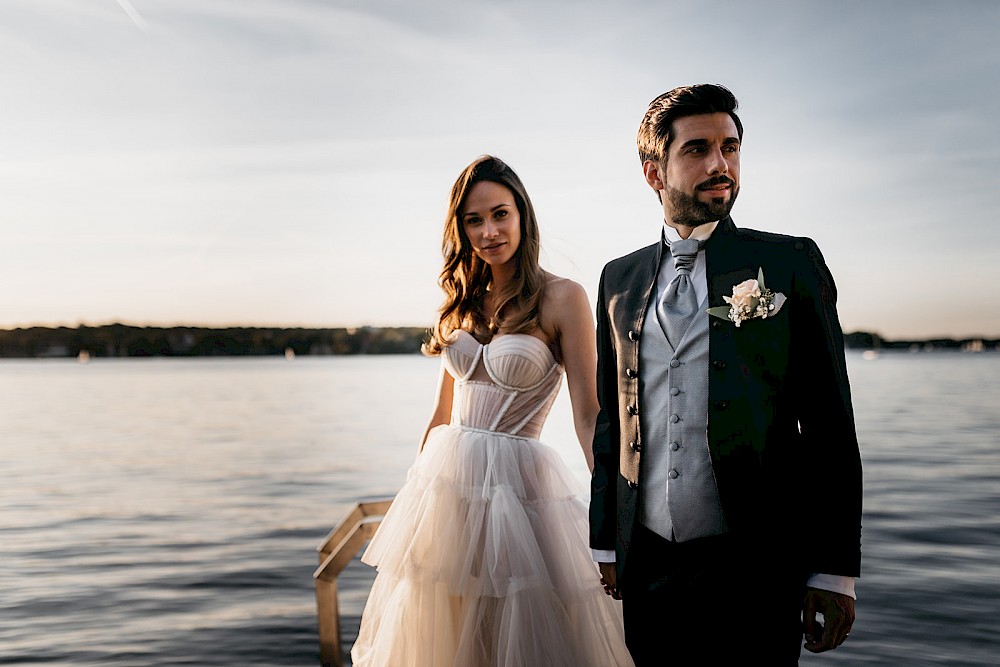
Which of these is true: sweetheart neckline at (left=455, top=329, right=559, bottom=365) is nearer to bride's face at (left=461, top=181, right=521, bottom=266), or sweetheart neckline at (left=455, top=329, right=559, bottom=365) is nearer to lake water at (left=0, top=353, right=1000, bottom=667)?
bride's face at (left=461, top=181, right=521, bottom=266)

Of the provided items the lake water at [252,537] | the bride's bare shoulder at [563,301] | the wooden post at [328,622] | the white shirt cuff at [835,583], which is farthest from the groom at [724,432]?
the lake water at [252,537]

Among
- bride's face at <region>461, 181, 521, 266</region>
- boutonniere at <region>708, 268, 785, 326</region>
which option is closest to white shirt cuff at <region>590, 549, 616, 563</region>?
boutonniere at <region>708, 268, 785, 326</region>

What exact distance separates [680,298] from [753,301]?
21cm

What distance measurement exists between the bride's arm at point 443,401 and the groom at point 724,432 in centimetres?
113

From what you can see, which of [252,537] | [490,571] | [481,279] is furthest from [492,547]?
[252,537]

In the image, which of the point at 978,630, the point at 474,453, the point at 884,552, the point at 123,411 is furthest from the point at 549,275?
the point at 123,411

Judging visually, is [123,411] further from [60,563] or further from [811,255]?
[811,255]

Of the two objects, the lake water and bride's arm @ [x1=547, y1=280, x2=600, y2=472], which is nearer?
bride's arm @ [x1=547, y1=280, x2=600, y2=472]

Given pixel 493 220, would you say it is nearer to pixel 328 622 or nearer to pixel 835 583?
pixel 835 583

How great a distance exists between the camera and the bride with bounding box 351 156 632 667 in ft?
8.98

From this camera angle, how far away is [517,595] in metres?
2.71

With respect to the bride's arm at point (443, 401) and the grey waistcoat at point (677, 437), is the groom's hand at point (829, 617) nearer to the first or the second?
the grey waistcoat at point (677, 437)

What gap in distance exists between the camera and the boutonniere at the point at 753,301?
6.51 ft

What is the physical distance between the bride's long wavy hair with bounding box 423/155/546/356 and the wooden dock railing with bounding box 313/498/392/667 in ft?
3.13
